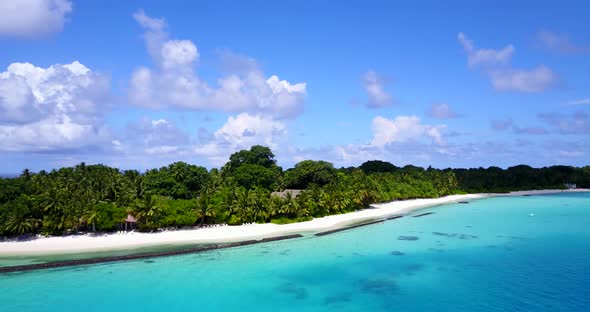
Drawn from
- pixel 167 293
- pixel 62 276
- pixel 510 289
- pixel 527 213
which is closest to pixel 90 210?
pixel 62 276

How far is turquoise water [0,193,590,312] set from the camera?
2858 cm

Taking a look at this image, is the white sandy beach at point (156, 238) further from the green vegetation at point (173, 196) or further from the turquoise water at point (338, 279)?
the turquoise water at point (338, 279)

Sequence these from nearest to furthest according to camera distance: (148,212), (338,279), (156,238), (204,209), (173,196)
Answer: (338,279), (148,212), (156,238), (204,209), (173,196)

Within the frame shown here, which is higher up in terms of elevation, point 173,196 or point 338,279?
point 173,196

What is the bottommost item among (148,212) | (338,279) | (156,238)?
(338,279)

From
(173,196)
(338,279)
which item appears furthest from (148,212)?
(338,279)

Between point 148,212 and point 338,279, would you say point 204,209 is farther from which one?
point 338,279

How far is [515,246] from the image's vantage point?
46656 millimetres

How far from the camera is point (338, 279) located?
3403 centimetres

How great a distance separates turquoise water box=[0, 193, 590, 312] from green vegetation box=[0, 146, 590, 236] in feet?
28.5

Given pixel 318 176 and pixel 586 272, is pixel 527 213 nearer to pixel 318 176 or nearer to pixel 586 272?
pixel 318 176

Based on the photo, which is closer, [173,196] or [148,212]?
[148,212]

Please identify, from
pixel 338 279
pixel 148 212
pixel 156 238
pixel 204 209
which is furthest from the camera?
pixel 204 209

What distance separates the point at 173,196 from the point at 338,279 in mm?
32072
